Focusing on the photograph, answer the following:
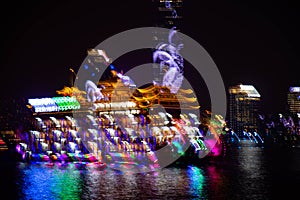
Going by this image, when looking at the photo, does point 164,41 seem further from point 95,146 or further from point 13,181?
point 13,181

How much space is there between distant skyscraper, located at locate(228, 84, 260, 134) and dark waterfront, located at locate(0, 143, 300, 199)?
3837 inches

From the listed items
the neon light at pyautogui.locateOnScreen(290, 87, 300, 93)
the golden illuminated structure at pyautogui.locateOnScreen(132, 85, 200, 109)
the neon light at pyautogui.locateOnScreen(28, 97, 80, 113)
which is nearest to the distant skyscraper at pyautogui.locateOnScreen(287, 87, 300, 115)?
the neon light at pyautogui.locateOnScreen(290, 87, 300, 93)

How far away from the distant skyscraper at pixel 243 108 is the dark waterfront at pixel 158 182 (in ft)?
320

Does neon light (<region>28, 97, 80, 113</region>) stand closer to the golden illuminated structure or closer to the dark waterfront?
the golden illuminated structure

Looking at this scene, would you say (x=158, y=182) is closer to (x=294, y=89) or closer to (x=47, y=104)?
(x=47, y=104)

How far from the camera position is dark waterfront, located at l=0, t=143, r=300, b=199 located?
47594 millimetres

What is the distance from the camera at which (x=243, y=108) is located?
582 feet

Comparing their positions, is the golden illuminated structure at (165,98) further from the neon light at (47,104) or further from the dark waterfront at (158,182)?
the dark waterfront at (158,182)

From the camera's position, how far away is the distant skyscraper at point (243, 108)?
17000 cm

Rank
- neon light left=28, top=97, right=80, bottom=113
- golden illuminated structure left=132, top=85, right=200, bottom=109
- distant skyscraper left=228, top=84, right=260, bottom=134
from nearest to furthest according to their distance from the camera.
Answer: neon light left=28, top=97, right=80, bottom=113
golden illuminated structure left=132, top=85, right=200, bottom=109
distant skyscraper left=228, top=84, right=260, bottom=134

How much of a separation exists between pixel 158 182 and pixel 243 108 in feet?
414

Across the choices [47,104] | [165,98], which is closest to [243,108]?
[165,98]

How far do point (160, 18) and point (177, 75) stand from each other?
15769 mm

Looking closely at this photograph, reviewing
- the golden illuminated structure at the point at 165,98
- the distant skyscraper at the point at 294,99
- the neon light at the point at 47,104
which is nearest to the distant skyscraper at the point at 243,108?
the distant skyscraper at the point at 294,99
